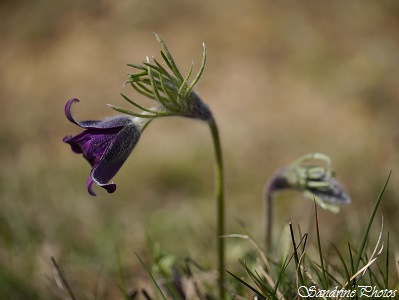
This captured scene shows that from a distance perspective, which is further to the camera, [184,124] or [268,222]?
[184,124]

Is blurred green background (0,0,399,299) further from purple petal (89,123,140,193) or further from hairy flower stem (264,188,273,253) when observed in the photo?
purple petal (89,123,140,193)

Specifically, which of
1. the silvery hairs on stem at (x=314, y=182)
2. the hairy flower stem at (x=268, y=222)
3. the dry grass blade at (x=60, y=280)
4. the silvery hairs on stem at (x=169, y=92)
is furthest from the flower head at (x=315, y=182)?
the dry grass blade at (x=60, y=280)

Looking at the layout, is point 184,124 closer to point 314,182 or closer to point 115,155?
point 314,182

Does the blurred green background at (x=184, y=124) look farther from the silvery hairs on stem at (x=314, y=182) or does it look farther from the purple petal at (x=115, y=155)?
the purple petal at (x=115, y=155)

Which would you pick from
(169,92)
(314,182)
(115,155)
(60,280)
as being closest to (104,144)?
(115,155)

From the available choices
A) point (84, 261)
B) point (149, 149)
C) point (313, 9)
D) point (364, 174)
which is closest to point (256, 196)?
point (364, 174)

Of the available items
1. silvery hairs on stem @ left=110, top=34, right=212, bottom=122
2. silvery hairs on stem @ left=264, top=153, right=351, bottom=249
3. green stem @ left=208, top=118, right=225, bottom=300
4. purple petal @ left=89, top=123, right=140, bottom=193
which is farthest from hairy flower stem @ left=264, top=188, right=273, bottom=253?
purple petal @ left=89, top=123, right=140, bottom=193
